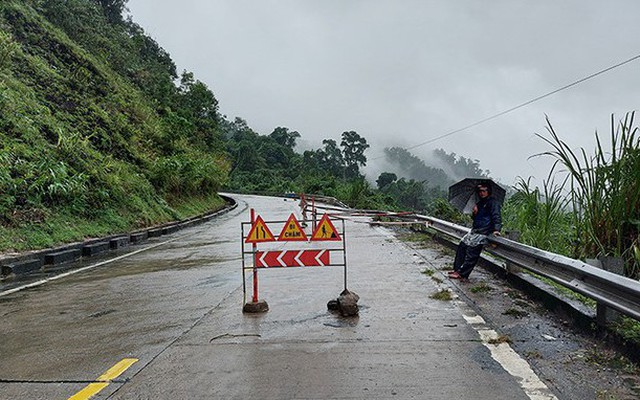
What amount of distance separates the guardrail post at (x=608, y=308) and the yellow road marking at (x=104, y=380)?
4.32 meters

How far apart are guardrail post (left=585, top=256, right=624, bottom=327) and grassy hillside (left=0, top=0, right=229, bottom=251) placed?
1108 cm

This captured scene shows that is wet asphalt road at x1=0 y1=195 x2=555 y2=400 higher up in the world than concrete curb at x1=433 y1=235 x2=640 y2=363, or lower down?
lower down

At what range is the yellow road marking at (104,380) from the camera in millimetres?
3947

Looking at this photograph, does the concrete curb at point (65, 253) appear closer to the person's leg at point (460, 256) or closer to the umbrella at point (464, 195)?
the person's leg at point (460, 256)

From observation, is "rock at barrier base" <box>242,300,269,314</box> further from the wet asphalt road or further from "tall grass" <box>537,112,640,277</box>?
"tall grass" <box>537,112,640,277</box>

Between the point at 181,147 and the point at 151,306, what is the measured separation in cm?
2483

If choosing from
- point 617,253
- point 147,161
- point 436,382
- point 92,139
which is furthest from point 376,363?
point 147,161

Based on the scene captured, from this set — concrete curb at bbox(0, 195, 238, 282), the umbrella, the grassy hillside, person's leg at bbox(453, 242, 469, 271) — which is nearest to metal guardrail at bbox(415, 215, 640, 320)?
person's leg at bbox(453, 242, 469, 271)

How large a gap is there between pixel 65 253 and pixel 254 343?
809 cm

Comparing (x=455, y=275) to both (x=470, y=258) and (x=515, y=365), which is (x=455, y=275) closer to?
(x=470, y=258)

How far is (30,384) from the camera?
13.9 ft

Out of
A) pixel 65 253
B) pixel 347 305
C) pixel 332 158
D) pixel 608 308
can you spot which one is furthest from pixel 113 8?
pixel 608 308

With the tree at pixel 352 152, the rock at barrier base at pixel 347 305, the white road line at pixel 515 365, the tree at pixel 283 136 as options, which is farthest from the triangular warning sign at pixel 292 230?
the tree at pixel 283 136

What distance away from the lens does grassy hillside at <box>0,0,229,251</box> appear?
13.7m
